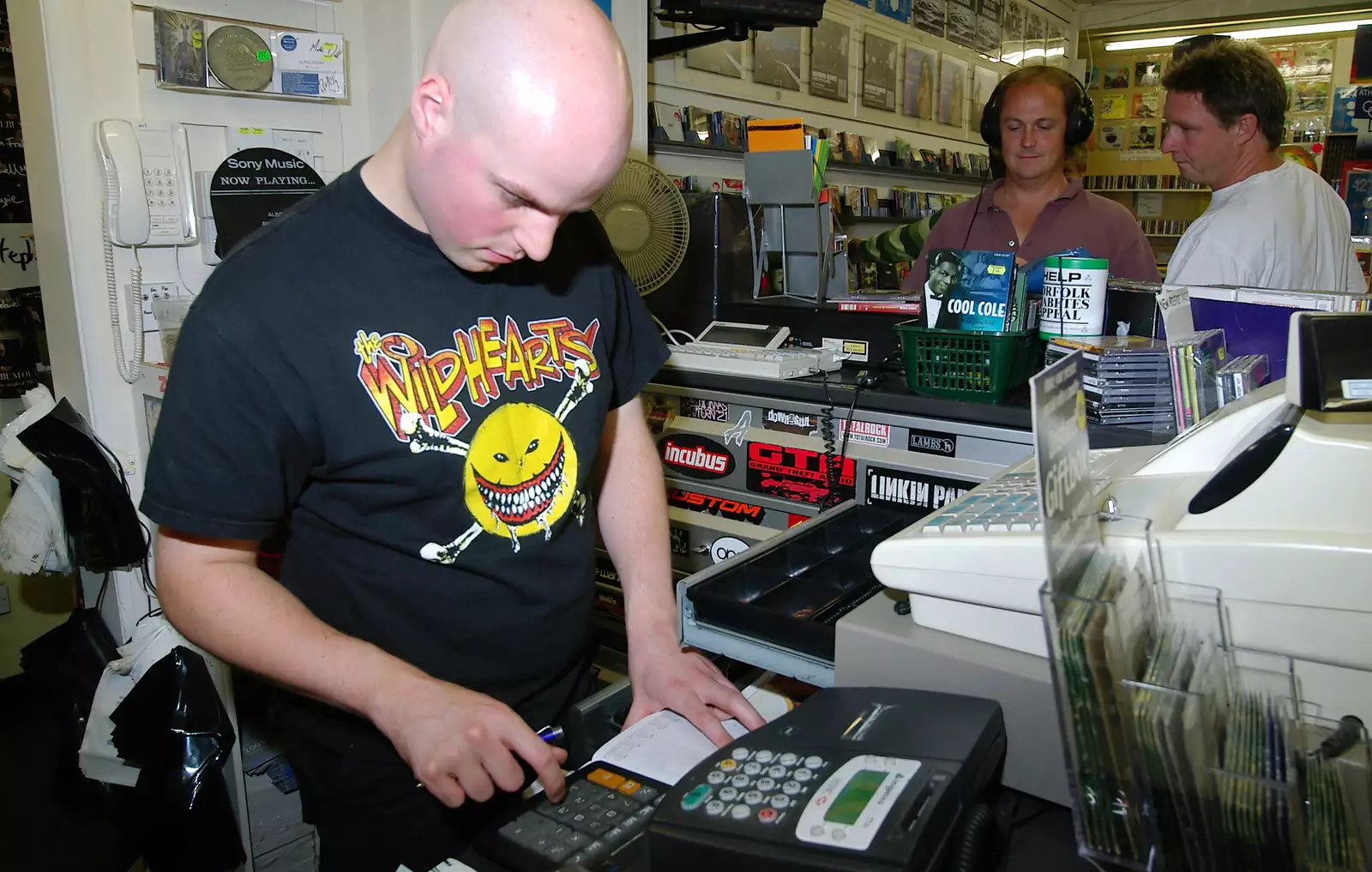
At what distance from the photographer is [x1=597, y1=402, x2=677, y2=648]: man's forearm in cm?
128

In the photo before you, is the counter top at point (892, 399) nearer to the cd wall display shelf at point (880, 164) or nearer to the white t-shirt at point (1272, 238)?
the white t-shirt at point (1272, 238)

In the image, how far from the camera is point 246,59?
217 cm

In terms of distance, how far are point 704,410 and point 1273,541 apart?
3.86 ft

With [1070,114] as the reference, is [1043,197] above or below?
below

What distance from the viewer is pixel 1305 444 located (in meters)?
0.72

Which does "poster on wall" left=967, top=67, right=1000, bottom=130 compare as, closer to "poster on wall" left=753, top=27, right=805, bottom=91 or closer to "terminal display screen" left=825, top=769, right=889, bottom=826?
"poster on wall" left=753, top=27, right=805, bottom=91

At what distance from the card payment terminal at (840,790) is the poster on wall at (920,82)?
5.02 meters

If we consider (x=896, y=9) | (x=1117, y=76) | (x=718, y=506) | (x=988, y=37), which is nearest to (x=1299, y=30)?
(x=1117, y=76)

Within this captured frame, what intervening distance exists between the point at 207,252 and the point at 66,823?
1.64 m

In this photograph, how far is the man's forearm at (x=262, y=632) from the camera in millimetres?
903

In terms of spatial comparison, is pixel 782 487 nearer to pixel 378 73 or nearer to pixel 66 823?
pixel 378 73

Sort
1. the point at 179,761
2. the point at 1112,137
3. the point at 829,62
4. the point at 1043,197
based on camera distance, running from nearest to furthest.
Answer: the point at 179,761
the point at 1043,197
the point at 829,62
the point at 1112,137

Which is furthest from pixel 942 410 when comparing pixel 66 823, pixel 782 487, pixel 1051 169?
pixel 66 823

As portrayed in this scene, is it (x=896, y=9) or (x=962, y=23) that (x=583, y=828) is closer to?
(x=896, y=9)
